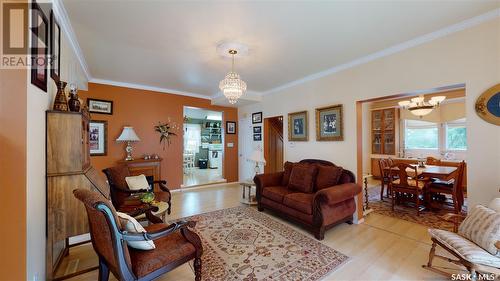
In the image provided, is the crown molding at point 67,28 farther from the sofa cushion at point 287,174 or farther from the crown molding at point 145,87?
the sofa cushion at point 287,174

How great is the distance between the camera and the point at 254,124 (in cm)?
588

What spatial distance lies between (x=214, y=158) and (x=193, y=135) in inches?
62.8

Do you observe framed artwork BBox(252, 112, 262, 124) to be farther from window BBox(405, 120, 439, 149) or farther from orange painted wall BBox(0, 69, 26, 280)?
window BBox(405, 120, 439, 149)

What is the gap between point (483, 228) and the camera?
1.79 metres

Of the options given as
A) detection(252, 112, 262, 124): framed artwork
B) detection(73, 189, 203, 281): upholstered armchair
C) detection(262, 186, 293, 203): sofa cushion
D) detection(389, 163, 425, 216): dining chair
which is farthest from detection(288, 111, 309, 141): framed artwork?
detection(73, 189, 203, 281): upholstered armchair

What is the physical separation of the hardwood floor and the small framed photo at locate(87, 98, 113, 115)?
2707mm

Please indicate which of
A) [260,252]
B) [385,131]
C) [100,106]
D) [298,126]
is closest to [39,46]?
[260,252]

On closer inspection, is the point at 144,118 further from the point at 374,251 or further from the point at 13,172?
the point at 374,251

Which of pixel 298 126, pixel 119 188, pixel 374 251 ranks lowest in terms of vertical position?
pixel 374 251

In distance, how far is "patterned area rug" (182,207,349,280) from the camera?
2.06 metres

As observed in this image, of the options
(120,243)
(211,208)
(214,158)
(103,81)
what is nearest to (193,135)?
(214,158)

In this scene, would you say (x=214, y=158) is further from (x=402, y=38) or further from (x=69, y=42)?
(x=402, y=38)

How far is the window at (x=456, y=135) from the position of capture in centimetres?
557

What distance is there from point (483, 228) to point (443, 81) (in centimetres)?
171
